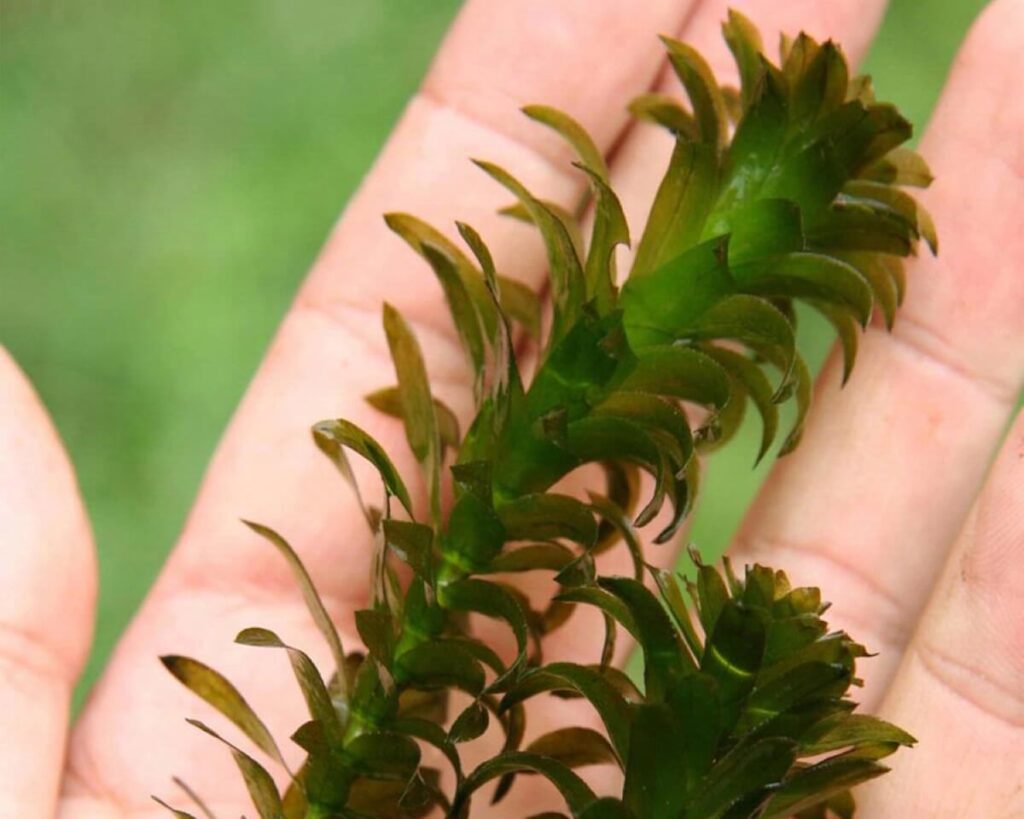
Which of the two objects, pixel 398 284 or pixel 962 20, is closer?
pixel 398 284

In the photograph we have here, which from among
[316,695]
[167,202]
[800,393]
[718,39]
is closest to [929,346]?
[800,393]

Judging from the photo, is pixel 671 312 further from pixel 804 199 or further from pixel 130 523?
pixel 130 523

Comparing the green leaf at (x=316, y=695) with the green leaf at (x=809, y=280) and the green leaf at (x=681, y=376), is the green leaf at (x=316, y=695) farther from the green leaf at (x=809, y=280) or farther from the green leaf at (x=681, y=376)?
the green leaf at (x=809, y=280)

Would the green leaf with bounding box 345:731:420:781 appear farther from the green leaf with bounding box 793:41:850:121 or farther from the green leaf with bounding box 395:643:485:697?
the green leaf with bounding box 793:41:850:121

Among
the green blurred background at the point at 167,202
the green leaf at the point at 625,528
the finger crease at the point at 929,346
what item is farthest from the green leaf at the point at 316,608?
the green blurred background at the point at 167,202

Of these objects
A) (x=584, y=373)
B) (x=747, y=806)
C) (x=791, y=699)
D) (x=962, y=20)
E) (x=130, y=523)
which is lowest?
(x=130, y=523)

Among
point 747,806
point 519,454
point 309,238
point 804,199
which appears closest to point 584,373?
point 519,454

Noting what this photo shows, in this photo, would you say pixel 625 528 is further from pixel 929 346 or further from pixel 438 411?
pixel 929 346
